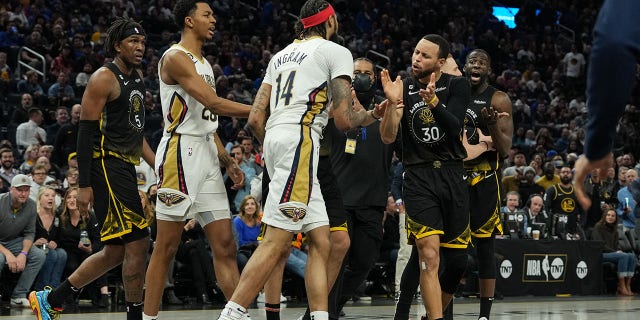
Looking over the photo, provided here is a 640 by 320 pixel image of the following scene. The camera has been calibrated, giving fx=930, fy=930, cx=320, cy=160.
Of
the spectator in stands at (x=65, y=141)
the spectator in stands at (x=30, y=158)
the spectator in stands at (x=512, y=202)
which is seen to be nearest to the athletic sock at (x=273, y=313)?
the spectator in stands at (x=30, y=158)

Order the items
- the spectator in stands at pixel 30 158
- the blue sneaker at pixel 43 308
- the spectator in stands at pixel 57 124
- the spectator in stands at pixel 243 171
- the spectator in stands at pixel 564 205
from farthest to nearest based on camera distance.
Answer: the spectator in stands at pixel 564 205
the spectator in stands at pixel 57 124
the spectator in stands at pixel 243 171
the spectator in stands at pixel 30 158
the blue sneaker at pixel 43 308

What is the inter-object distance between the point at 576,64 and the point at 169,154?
24431 millimetres

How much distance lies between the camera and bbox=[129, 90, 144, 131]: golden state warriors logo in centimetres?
714

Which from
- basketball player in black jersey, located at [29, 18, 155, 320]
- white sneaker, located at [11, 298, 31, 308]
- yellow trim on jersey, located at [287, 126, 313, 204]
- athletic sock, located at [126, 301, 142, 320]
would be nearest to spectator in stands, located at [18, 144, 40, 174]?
white sneaker, located at [11, 298, 31, 308]

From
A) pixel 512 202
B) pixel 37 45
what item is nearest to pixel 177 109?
pixel 512 202

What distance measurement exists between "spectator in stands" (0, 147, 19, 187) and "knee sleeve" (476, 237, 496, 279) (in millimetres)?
7879

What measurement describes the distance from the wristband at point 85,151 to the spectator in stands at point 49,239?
5.26 metres

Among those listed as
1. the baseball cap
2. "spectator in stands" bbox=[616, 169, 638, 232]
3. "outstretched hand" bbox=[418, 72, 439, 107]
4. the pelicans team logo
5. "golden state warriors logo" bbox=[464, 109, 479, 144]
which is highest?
"outstretched hand" bbox=[418, 72, 439, 107]

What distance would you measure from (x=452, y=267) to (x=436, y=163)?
0.81 m

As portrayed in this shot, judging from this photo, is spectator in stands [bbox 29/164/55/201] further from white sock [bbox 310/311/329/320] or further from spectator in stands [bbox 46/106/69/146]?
white sock [bbox 310/311/329/320]

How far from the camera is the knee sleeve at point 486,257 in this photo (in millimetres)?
8070

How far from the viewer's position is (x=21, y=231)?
38.3ft

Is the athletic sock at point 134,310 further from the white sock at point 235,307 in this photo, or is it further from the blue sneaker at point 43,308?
the white sock at point 235,307

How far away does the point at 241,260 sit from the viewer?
40.9 ft
